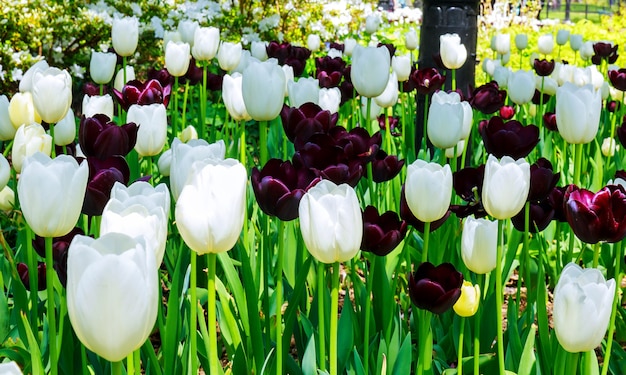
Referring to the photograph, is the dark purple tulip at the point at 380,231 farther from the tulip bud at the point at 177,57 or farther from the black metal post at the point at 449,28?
the black metal post at the point at 449,28

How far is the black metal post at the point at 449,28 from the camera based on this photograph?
154 inches

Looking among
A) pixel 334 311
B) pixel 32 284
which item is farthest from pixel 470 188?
pixel 32 284

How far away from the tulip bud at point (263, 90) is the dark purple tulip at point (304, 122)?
46 millimetres

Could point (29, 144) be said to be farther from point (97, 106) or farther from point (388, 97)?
point (388, 97)

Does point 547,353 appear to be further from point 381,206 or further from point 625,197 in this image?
point 381,206

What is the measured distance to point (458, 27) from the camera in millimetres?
3914

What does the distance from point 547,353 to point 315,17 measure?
5610 millimetres

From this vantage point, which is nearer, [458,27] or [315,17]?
[458,27]

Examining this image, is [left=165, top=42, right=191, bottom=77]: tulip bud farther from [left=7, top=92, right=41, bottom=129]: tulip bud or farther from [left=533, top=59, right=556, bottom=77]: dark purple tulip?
[left=533, top=59, right=556, bottom=77]: dark purple tulip

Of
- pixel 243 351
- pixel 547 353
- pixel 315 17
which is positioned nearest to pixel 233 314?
pixel 243 351

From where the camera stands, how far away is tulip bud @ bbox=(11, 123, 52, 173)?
1.88 m

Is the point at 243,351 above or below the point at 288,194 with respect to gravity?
below

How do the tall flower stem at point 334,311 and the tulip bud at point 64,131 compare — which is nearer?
the tall flower stem at point 334,311

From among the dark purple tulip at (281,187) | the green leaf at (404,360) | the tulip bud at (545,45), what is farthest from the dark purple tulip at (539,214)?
the tulip bud at (545,45)
